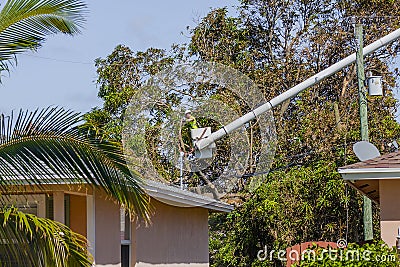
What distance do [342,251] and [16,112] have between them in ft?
15.2

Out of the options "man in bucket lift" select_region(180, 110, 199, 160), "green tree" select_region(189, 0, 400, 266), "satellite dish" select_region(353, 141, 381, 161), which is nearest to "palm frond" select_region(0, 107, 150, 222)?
"man in bucket lift" select_region(180, 110, 199, 160)

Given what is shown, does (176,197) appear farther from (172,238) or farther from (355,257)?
(355,257)

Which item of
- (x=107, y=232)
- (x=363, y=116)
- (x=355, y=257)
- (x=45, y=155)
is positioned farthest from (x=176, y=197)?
(x=45, y=155)

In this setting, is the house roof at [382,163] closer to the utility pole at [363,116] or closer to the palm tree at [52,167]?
the palm tree at [52,167]

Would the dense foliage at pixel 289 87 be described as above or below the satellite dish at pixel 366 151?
above

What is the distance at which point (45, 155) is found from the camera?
351 inches

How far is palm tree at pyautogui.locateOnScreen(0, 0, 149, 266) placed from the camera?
28.8 ft

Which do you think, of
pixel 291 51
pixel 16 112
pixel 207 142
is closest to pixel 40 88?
pixel 207 142

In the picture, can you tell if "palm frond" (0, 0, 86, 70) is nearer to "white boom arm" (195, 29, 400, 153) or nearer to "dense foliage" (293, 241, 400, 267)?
"white boom arm" (195, 29, 400, 153)

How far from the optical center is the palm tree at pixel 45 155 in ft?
28.8

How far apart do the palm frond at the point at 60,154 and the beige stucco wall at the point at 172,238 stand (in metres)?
5.46

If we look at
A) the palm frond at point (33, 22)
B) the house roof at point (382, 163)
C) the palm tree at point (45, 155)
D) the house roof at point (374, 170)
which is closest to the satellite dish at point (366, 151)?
the house roof at point (382, 163)

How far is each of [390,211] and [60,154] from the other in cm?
516

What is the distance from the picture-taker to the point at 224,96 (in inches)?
904
